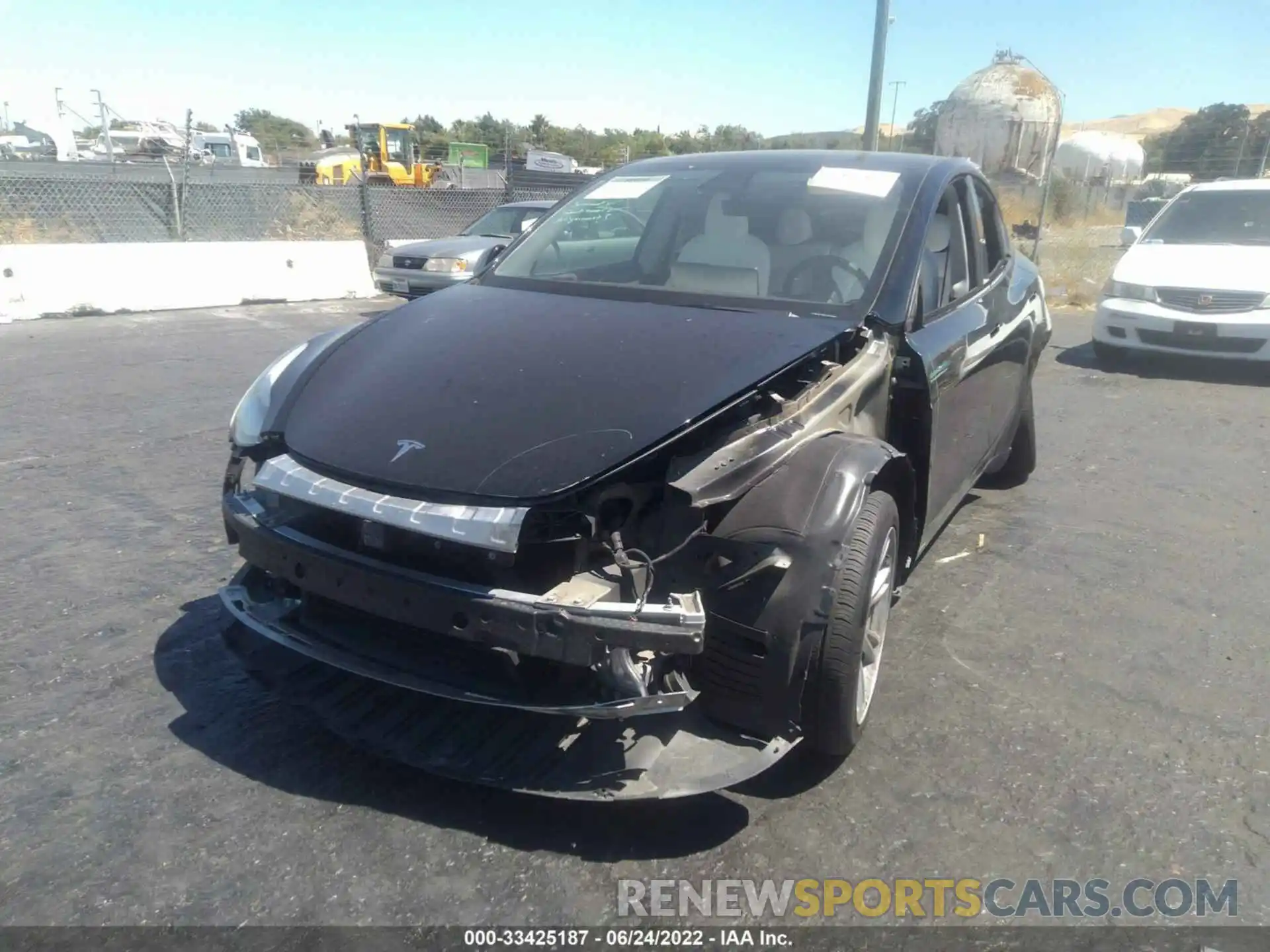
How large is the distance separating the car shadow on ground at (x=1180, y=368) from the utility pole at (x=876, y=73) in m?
5.09

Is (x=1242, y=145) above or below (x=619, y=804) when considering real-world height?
above

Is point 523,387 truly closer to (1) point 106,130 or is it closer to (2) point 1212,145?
(1) point 106,130

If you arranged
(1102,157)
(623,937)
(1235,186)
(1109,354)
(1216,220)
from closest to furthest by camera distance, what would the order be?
(623,937) < (1109,354) < (1216,220) < (1235,186) < (1102,157)

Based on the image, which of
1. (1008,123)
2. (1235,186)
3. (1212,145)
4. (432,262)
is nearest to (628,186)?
(432,262)

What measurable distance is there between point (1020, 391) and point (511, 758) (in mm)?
3545

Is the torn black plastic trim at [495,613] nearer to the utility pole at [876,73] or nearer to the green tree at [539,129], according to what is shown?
the utility pole at [876,73]

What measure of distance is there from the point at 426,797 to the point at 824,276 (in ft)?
7.14

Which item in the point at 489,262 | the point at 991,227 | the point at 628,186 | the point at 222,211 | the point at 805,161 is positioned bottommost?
the point at 222,211

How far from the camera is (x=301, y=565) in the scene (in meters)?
2.50

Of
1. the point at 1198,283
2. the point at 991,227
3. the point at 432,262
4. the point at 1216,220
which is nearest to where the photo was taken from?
the point at 991,227

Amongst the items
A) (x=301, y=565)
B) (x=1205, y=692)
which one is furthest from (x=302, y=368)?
(x=1205, y=692)

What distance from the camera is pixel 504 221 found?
43.0ft

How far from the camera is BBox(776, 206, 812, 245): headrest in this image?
3.50 m

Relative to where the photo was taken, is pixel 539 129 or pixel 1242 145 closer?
pixel 1242 145
